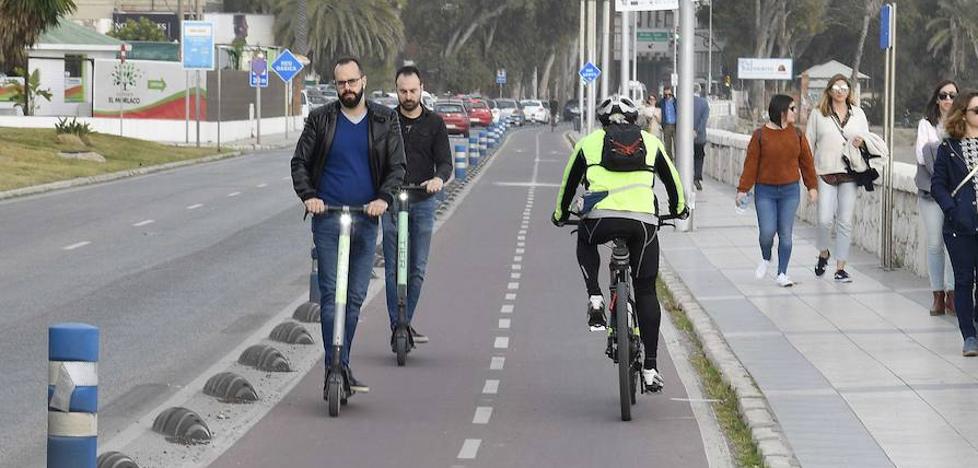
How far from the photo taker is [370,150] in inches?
421

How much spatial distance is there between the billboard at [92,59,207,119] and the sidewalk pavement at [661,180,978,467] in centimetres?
4278

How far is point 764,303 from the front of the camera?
16062 mm

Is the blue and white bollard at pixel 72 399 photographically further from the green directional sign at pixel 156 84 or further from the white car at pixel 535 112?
the white car at pixel 535 112

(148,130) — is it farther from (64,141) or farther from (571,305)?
(571,305)

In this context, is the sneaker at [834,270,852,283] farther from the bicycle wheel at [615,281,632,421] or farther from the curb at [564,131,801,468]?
the bicycle wheel at [615,281,632,421]

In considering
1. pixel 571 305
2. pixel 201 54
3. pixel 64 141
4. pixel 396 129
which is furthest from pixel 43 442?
pixel 201 54

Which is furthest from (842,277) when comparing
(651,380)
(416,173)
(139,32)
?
(139,32)

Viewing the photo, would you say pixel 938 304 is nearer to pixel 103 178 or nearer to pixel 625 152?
pixel 625 152

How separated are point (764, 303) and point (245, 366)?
5.30m

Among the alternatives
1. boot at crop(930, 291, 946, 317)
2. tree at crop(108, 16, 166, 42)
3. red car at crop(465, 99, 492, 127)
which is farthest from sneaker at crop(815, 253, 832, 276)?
tree at crop(108, 16, 166, 42)

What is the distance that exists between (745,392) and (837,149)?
7.05m

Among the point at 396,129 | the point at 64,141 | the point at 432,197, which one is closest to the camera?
the point at 396,129

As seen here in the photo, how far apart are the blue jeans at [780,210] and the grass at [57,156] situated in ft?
62.4

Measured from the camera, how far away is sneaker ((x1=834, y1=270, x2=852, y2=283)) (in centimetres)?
1783
